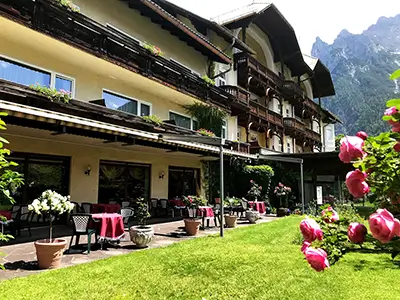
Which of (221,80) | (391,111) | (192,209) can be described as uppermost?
(221,80)

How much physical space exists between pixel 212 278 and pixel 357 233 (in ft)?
15.4

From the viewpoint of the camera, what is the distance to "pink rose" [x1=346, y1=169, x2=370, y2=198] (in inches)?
63.1

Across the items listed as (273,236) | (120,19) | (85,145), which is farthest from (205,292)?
(120,19)

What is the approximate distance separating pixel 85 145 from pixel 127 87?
3411 mm

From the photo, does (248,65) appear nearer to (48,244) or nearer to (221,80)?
(221,80)

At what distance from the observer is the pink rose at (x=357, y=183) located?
1602 millimetres

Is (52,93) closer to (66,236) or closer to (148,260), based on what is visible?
(66,236)

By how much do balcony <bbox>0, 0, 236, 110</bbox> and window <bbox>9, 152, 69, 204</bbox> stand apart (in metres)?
4.30

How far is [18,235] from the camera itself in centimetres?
970

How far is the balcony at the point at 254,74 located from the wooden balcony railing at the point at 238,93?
5.81 ft

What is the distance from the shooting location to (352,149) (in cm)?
152

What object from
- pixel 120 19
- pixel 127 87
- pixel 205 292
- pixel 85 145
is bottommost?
pixel 205 292

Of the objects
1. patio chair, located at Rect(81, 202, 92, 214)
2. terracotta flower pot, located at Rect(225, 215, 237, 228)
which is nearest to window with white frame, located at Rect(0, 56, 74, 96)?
patio chair, located at Rect(81, 202, 92, 214)

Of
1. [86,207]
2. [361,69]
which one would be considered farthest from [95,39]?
[361,69]
